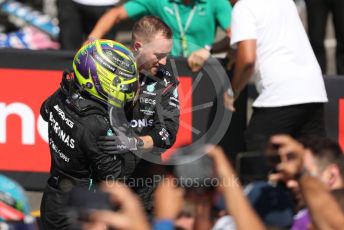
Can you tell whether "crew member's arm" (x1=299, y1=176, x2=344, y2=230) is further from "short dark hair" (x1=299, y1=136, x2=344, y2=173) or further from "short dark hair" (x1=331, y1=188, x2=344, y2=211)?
"short dark hair" (x1=299, y1=136, x2=344, y2=173)

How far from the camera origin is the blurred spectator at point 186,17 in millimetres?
8750

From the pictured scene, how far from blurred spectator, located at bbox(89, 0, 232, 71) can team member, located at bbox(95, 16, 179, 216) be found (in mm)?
2317

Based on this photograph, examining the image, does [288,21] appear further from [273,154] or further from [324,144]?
[273,154]

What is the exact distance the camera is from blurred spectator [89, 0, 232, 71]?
344 inches

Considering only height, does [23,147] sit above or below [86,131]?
below

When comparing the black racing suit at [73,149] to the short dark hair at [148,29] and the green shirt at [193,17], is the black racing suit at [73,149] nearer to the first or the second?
the short dark hair at [148,29]

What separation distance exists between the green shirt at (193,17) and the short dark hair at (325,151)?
3160 millimetres

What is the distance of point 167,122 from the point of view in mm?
6227

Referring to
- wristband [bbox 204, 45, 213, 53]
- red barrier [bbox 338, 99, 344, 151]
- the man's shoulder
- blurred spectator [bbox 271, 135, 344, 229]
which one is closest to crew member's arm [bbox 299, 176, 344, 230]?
blurred spectator [bbox 271, 135, 344, 229]

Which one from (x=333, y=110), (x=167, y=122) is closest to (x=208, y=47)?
(x=333, y=110)

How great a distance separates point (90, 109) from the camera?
5711 mm

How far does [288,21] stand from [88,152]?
238cm

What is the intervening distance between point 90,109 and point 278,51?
6.97ft

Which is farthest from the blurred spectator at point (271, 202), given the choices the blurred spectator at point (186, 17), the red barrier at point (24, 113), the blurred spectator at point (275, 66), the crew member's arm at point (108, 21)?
the red barrier at point (24, 113)
